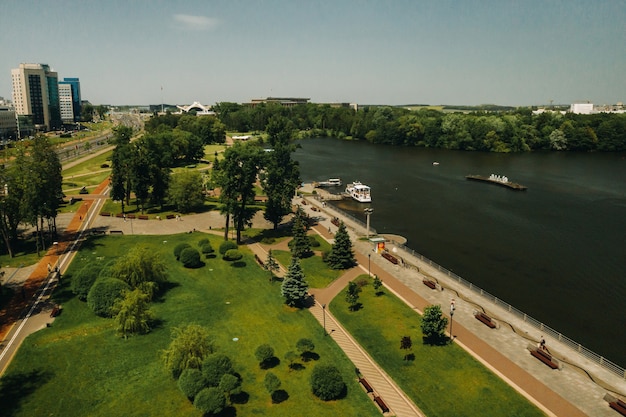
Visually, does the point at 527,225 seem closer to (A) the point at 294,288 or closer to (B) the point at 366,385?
(A) the point at 294,288

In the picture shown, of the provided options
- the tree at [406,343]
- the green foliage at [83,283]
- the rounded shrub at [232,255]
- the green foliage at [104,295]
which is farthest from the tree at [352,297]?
the green foliage at [83,283]

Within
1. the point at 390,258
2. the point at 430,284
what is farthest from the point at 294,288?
the point at 390,258

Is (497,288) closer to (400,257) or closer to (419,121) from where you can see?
(400,257)

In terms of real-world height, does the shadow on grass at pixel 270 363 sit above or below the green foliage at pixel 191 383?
below

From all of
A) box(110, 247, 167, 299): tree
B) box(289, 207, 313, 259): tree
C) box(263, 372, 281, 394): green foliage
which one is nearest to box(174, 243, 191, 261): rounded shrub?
box(110, 247, 167, 299): tree

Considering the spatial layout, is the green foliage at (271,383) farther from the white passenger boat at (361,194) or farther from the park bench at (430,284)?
the white passenger boat at (361,194)

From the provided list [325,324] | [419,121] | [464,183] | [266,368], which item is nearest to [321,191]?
[464,183]
